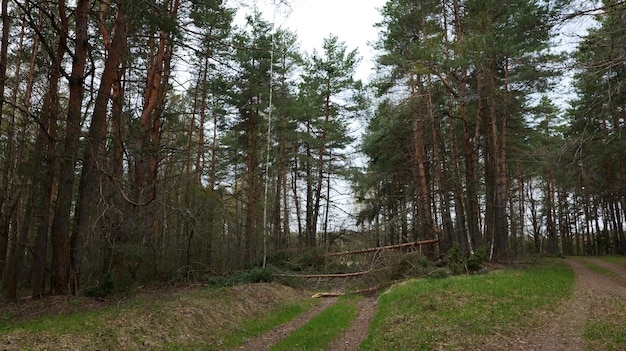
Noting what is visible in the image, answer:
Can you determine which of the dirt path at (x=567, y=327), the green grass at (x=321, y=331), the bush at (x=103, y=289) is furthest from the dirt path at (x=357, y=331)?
the bush at (x=103, y=289)

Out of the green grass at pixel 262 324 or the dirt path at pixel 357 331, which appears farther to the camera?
the green grass at pixel 262 324

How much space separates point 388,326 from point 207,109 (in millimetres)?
16837

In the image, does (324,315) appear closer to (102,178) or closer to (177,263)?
(102,178)

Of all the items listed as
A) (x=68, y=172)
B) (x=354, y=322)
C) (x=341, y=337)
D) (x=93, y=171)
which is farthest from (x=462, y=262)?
(x=68, y=172)

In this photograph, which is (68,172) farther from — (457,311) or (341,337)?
(457,311)

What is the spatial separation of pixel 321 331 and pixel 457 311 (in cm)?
301

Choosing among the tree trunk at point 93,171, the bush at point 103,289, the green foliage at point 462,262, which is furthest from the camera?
the green foliage at point 462,262

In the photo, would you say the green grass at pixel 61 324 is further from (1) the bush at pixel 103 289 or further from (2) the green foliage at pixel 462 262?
(2) the green foliage at pixel 462 262

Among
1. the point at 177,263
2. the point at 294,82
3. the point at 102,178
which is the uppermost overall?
the point at 294,82

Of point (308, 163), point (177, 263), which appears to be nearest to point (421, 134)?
point (308, 163)

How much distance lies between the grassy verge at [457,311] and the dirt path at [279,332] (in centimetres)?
195

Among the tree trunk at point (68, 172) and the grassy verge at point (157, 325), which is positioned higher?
the tree trunk at point (68, 172)

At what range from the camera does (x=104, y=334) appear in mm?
6305

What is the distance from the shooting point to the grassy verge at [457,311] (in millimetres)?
6910
